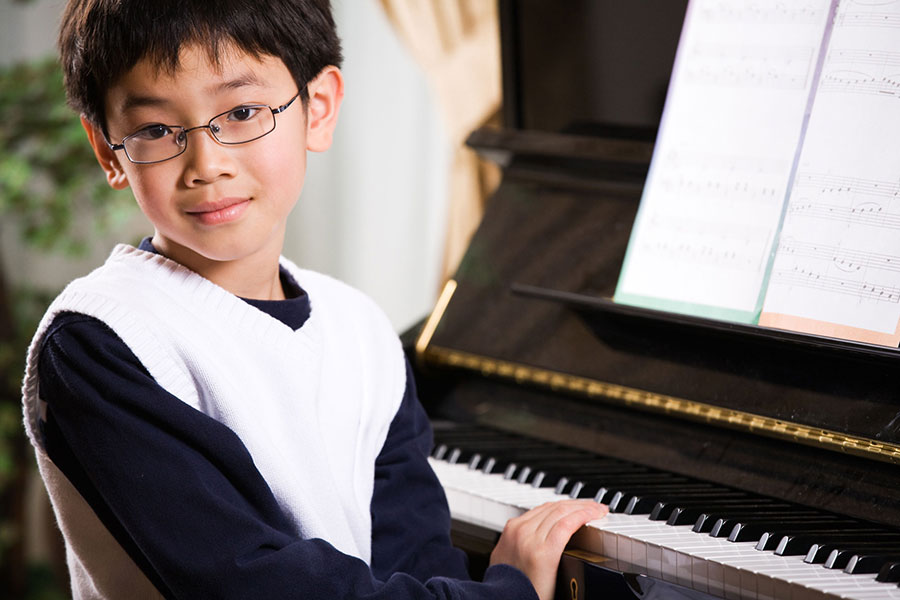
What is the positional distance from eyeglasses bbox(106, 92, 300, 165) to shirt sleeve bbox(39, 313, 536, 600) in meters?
0.19

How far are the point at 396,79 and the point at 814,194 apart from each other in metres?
2.04

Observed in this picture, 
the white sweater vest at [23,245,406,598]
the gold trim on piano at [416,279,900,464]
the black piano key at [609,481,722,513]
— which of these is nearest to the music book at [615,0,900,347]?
the gold trim on piano at [416,279,900,464]

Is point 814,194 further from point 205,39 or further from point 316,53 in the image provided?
point 205,39

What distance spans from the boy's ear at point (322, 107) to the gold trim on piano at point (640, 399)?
44 centimetres

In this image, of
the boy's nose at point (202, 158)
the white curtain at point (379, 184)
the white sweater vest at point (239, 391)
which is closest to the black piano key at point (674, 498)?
the white sweater vest at point (239, 391)

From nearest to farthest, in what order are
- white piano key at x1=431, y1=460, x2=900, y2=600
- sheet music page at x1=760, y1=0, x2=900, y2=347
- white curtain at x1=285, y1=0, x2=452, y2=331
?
1. white piano key at x1=431, y1=460, x2=900, y2=600
2. sheet music page at x1=760, y1=0, x2=900, y2=347
3. white curtain at x1=285, y1=0, x2=452, y2=331

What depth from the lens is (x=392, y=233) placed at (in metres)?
3.17

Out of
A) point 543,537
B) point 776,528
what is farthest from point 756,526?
point 543,537

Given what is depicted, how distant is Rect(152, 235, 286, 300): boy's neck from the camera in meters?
1.14

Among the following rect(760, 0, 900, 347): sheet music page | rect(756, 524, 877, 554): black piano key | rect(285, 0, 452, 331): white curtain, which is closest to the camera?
rect(756, 524, 877, 554): black piano key

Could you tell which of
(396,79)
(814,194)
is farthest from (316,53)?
(396,79)

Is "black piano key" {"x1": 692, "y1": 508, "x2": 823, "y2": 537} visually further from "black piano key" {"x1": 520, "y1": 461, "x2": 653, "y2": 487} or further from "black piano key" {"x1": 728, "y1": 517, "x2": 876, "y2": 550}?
"black piano key" {"x1": 520, "y1": 461, "x2": 653, "y2": 487}

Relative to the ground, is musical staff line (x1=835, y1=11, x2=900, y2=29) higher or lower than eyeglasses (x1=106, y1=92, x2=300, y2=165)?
higher

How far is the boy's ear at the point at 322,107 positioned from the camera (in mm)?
1216
